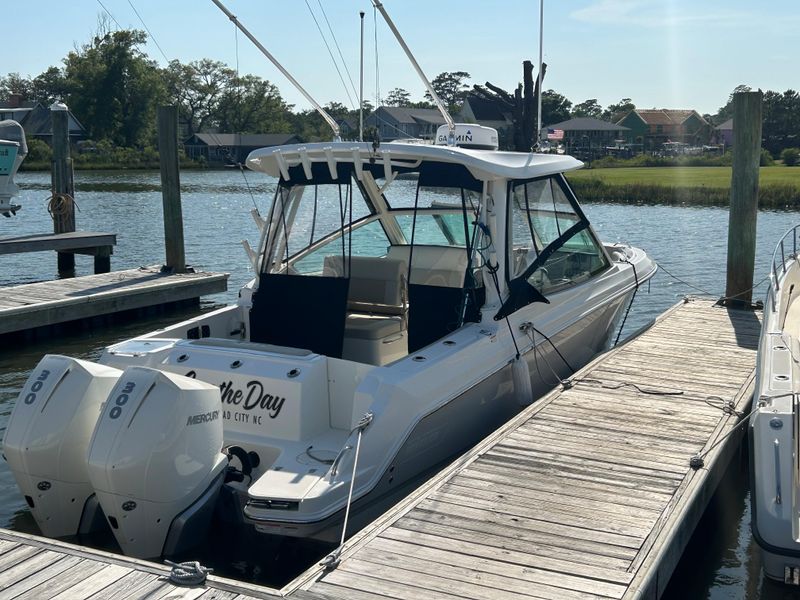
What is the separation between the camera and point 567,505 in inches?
219

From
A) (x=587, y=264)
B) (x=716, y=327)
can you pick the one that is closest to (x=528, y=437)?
(x=587, y=264)

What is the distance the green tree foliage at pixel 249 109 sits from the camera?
9262 cm

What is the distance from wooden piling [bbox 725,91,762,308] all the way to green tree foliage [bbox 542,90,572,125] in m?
87.4

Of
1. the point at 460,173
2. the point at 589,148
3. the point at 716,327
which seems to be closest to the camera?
the point at 460,173

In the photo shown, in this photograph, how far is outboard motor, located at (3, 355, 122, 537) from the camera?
5.82 m

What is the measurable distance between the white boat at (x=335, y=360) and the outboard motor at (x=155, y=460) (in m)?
0.01

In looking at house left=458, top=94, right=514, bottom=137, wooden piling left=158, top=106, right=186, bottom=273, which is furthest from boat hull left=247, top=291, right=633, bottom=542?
house left=458, top=94, right=514, bottom=137

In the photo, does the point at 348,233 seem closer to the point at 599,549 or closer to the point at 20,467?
the point at 20,467

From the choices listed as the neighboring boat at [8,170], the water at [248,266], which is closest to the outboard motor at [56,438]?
the water at [248,266]

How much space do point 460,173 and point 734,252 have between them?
5.58 meters

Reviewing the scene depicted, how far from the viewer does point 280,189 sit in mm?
7922

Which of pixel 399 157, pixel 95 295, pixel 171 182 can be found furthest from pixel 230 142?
pixel 399 157

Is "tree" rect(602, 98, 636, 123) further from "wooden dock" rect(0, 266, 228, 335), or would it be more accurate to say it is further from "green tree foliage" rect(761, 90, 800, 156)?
"wooden dock" rect(0, 266, 228, 335)

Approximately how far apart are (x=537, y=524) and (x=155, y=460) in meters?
2.19
